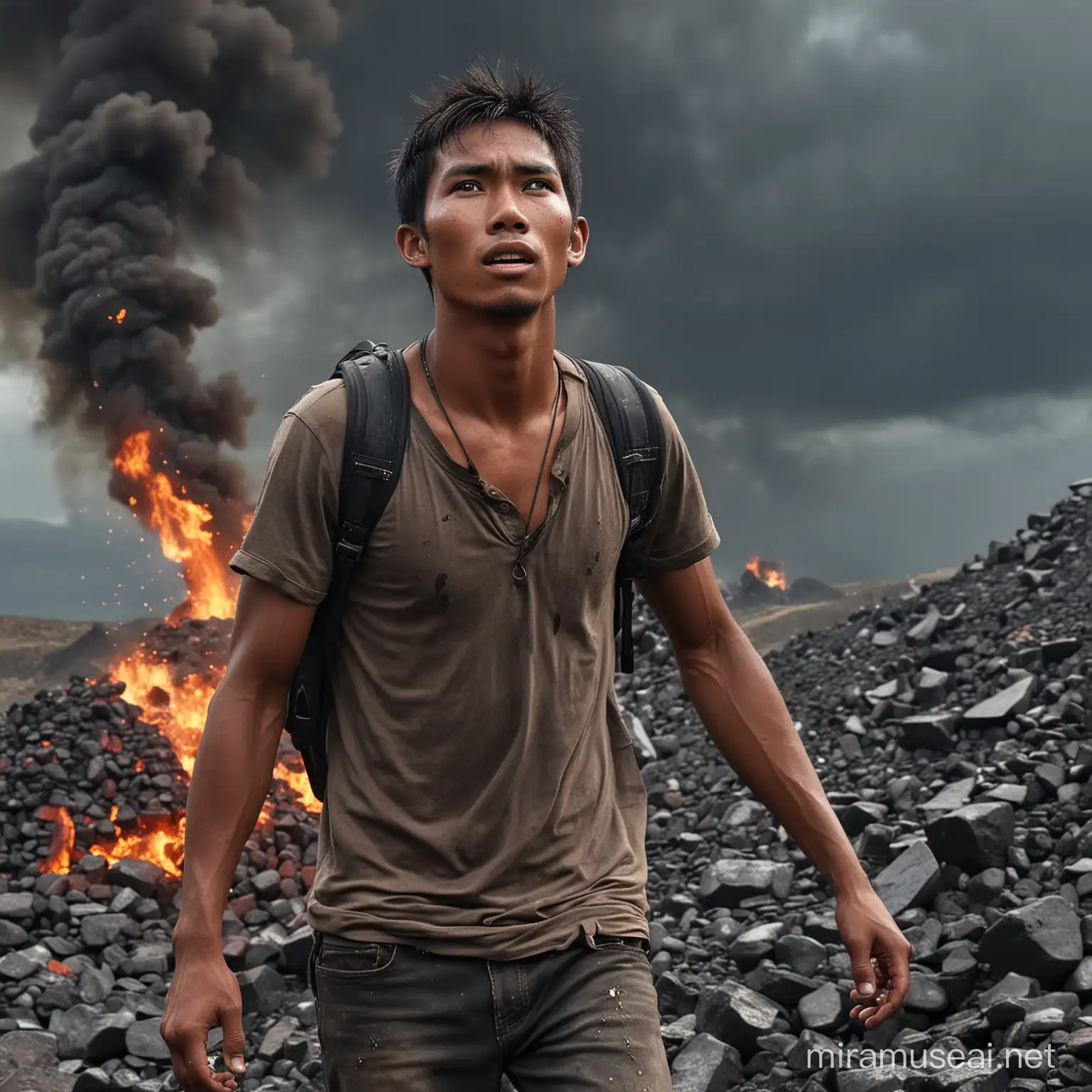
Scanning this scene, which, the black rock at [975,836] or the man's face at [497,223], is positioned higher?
the man's face at [497,223]

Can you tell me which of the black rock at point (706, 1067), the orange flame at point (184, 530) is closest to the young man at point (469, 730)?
the black rock at point (706, 1067)

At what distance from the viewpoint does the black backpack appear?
2.64 m

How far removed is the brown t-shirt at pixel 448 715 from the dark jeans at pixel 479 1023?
0.05m

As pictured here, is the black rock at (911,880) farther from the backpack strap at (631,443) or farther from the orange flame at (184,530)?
the orange flame at (184,530)

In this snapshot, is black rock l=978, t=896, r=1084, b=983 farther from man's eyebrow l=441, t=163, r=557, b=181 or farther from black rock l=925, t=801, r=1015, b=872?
man's eyebrow l=441, t=163, r=557, b=181

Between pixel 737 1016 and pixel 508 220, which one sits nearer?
pixel 508 220

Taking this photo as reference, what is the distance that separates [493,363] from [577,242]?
505 mm

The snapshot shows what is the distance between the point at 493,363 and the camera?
2.80 meters

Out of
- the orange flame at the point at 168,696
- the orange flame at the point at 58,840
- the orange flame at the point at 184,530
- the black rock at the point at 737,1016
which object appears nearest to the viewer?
the black rock at the point at 737,1016

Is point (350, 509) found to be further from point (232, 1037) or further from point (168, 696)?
point (168, 696)

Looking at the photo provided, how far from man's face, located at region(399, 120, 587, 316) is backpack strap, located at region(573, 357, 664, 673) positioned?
295 millimetres

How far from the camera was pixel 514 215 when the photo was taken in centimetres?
276

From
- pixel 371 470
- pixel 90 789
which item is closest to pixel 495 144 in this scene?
pixel 371 470

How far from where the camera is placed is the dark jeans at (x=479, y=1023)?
2498 millimetres
